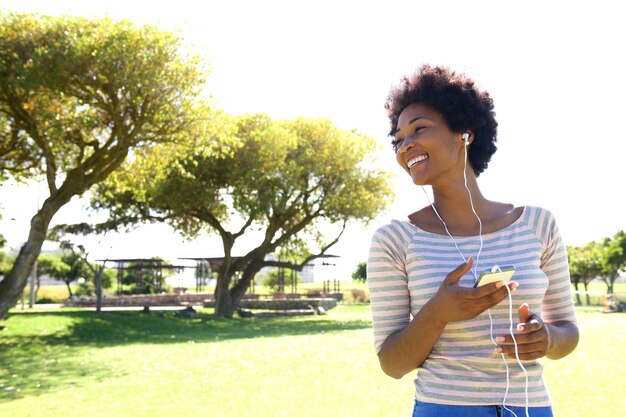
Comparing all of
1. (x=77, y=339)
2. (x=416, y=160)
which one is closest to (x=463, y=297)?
(x=416, y=160)

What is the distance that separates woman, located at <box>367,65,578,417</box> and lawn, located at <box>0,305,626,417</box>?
5854 mm

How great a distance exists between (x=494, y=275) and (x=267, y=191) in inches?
1119

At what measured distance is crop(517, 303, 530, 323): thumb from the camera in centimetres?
189

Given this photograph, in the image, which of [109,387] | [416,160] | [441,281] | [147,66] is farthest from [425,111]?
[147,66]

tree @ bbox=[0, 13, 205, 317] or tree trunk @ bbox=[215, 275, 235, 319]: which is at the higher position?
tree @ bbox=[0, 13, 205, 317]

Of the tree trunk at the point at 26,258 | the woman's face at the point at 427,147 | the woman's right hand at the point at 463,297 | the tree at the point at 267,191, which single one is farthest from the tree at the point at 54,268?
the woman's right hand at the point at 463,297

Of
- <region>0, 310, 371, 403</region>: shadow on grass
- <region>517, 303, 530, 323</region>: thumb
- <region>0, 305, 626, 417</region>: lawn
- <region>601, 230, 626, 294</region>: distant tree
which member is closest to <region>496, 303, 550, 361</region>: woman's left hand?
<region>517, 303, 530, 323</region>: thumb

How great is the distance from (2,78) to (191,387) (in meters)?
10.7

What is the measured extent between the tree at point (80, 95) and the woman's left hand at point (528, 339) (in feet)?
53.4

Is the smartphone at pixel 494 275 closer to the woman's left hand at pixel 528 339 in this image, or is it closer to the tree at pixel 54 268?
the woman's left hand at pixel 528 339

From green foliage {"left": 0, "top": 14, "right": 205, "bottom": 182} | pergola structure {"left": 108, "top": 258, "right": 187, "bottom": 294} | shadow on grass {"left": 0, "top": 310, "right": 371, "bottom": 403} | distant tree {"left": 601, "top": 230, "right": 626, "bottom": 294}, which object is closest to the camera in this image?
shadow on grass {"left": 0, "top": 310, "right": 371, "bottom": 403}

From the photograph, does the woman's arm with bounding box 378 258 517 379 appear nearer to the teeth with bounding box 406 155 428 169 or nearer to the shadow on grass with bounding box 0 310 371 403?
the teeth with bounding box 406 155 428 169

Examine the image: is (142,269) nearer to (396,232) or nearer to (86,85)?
(86,85)

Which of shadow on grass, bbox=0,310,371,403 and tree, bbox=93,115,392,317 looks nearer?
shadow on grass, bbox=0,310,371,403
